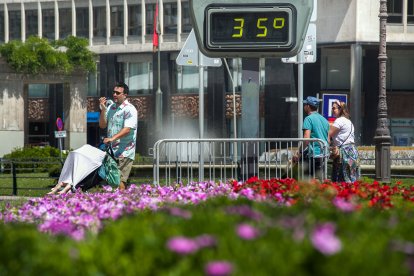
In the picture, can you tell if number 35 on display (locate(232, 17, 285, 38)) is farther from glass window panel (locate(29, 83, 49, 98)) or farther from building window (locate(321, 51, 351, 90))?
glass window panel (locate(29, 83, 49, 98))

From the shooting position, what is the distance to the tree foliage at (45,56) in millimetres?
56000

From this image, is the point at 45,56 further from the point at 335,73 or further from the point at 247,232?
the point at 247,232

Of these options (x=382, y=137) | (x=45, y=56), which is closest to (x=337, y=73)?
(x=45, y=56)

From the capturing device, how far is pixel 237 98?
6762 cm

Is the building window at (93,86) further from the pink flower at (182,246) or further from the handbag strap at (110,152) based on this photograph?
the pink flower at (182,246)

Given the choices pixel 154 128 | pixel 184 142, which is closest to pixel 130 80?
pixel 154 128

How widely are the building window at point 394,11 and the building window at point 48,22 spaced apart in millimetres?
23880

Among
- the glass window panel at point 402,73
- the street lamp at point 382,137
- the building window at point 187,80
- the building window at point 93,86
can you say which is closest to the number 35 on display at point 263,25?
the street lamp at point 382,137

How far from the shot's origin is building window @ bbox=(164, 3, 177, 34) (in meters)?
70.7

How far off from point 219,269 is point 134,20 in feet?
229

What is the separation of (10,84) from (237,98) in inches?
635

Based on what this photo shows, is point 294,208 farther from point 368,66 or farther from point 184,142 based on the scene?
point 368,66

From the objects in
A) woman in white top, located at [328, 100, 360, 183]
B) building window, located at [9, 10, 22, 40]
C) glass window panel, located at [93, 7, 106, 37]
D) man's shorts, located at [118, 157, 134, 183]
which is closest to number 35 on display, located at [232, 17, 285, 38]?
man's shorts, located at [118, 157, 134, 183]

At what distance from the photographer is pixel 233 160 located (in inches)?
597
